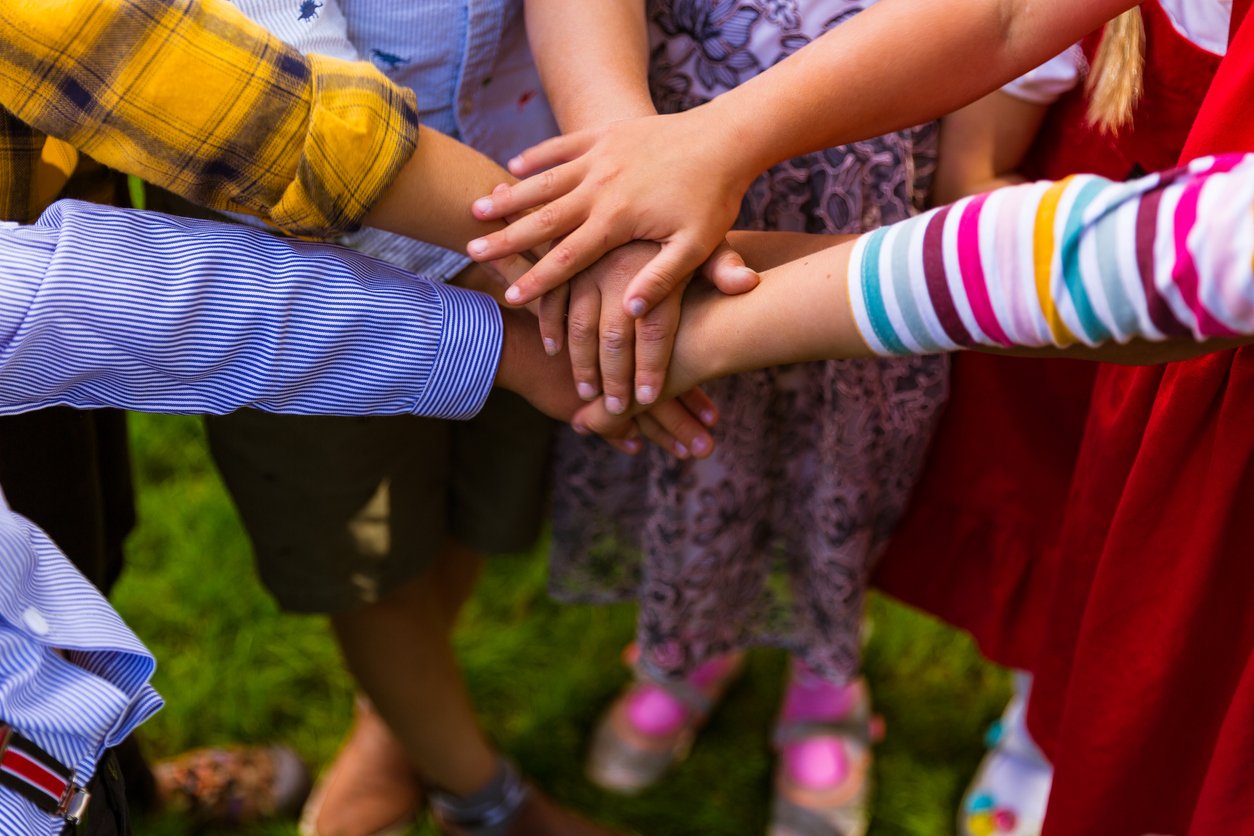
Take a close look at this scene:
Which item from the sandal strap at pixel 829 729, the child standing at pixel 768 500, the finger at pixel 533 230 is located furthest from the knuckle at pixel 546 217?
the sandal strap at pixel 829 729

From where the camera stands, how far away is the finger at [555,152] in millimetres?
968

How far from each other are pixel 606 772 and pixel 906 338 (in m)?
0.97

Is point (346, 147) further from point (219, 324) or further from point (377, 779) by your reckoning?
point (377, 779)

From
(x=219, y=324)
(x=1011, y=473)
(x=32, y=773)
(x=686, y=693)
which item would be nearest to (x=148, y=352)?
(x=219, y=324)

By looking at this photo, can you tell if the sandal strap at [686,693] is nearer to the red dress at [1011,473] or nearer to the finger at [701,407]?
the red dress at [1011,473]

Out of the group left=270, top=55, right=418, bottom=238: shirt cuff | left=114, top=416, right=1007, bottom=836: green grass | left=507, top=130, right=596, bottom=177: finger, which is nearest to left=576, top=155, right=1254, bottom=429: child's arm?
left=507, top=130, right=596, bottom=177: finger

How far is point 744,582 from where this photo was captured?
4.55ft

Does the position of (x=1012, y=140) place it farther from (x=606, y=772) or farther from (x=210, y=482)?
(x=210, y=482)

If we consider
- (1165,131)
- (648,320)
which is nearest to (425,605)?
(648,320)

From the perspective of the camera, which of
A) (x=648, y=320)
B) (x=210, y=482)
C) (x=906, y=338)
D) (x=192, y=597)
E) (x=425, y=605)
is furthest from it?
(x=210, y=482)

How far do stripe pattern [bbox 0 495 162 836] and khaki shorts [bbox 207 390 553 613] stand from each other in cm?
33

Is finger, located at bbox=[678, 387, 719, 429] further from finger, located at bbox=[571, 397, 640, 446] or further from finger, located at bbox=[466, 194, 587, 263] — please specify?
finger, located at bbox=[466, 194, 587, 263]

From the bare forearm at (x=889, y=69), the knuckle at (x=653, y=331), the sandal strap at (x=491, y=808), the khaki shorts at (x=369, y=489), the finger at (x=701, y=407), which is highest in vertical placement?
the bare forearm at (x=889, y=69)

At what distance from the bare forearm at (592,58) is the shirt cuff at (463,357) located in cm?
17
